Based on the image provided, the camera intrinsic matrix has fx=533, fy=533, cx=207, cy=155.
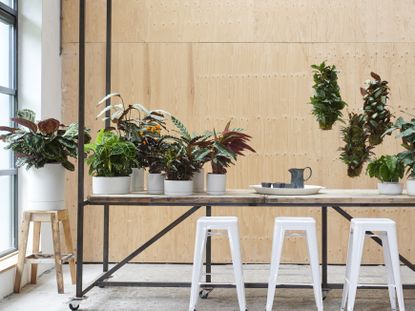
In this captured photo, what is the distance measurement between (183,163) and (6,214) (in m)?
1.88

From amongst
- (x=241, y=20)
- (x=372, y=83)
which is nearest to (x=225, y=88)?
(x=241, y=20)

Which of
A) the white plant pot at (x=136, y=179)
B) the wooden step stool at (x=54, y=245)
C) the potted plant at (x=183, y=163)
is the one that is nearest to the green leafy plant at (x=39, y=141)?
the wooden step stool at (x=54, y=245)

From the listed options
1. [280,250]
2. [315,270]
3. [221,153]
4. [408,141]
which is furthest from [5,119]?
[408,141]

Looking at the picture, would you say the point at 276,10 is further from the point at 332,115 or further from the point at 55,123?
the point at 55,123

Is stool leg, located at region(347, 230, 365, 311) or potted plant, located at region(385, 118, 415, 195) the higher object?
potted plant, located at region(385, 118, 415, 195)

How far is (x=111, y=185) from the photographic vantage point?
3699mm

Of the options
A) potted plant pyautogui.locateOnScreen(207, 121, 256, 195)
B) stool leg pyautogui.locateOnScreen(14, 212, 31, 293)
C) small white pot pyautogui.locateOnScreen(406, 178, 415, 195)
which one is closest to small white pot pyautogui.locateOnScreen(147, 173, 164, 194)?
potted plant pyautogui.locateOnScreen(207, 121, 256, 195)

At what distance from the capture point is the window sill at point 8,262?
4.06 metres

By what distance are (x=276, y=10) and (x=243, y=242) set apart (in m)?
2.35

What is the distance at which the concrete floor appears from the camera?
3.80 meters

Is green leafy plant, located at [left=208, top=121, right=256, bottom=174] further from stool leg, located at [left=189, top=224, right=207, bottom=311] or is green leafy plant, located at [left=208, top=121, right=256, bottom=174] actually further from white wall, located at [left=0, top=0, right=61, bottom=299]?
white wall, located at [left=0, top=0, right=61, bottom=299]

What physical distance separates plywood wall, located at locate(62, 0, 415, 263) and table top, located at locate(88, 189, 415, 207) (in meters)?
1.74

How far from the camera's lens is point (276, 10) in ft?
17.5

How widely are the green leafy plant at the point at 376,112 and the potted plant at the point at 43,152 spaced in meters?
2.16
